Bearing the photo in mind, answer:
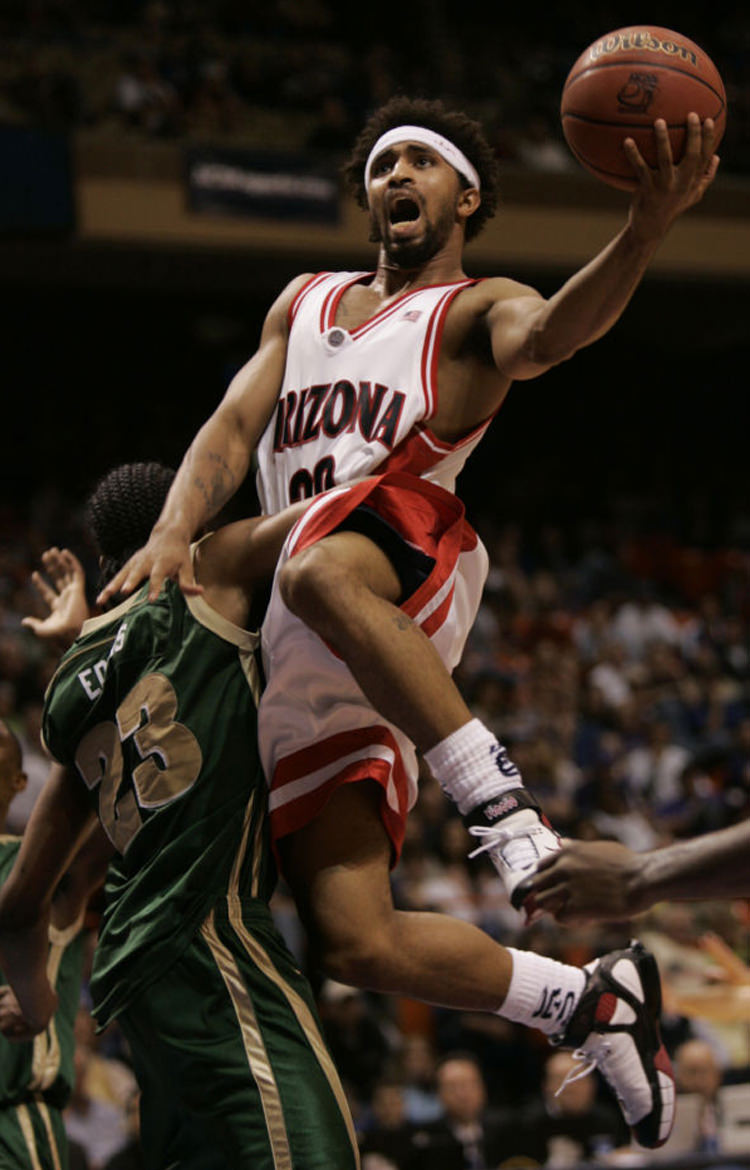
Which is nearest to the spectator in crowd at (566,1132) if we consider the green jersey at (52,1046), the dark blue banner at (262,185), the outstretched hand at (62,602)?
the green jersey at (52,1046)

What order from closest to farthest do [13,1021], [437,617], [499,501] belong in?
[437,617] < [13,1021] < [499,501]

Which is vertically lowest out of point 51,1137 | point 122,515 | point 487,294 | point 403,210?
point 51,1137

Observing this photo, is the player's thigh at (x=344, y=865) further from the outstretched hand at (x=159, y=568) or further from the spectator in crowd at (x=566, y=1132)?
the spectator in crowd at (x=566, y=1132)

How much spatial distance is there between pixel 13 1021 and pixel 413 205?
215cm

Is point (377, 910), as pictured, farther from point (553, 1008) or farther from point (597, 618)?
point (597, 618)

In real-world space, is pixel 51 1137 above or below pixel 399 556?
below

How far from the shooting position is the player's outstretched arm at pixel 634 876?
2.52 metres

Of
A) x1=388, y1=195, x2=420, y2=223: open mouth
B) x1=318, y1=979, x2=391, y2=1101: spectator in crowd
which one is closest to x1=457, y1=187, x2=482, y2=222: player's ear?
x1=388, y1=195, x2=420, y2=223: open mouth

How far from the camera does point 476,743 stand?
294cm

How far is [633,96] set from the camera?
315 cm

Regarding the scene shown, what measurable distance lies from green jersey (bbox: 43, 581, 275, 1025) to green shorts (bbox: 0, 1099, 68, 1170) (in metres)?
1.01

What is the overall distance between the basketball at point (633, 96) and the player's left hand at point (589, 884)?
1344mm

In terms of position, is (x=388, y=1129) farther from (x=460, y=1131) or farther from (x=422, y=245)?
(x=422, y=245)

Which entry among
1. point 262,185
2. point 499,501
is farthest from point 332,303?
point 499,501
